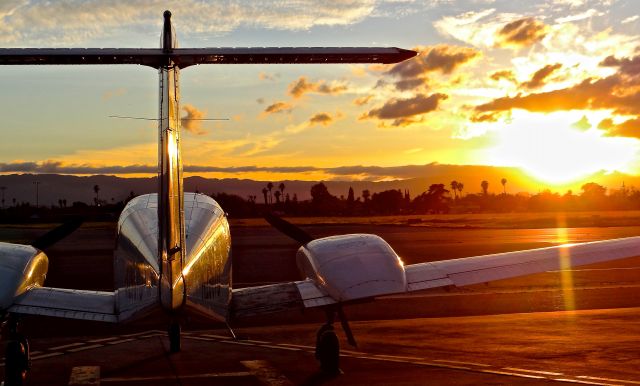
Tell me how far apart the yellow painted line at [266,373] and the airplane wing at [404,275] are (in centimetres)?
134

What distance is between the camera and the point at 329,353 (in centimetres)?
1680

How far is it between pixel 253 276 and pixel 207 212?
27344 millimetres

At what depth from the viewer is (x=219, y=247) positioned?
667 inches

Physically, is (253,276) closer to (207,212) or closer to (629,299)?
(629,299)

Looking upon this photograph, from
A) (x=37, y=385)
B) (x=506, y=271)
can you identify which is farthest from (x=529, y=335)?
(x=37, y=385)

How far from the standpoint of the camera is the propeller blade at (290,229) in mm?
19627

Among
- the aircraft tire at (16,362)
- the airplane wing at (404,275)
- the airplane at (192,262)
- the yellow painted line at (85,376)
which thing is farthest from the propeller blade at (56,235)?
the airplane wing at (404,275)

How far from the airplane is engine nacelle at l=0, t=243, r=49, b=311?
0.8 inches

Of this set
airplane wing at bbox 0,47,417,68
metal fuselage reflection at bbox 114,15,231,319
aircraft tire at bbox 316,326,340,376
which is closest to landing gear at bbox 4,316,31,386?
metal fuselage reflection at bbox 114,15,231,319

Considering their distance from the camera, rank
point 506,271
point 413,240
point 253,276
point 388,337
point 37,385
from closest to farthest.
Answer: point 37,385
point 506,271
point 388,337
point 253,276
point 413,240

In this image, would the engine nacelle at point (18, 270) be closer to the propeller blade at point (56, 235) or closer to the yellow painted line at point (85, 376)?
the propeller blade at point (56, 235)

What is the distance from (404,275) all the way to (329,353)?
251 centimetres

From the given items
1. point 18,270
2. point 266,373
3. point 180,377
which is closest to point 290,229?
point 266,373

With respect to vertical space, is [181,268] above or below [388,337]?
above
